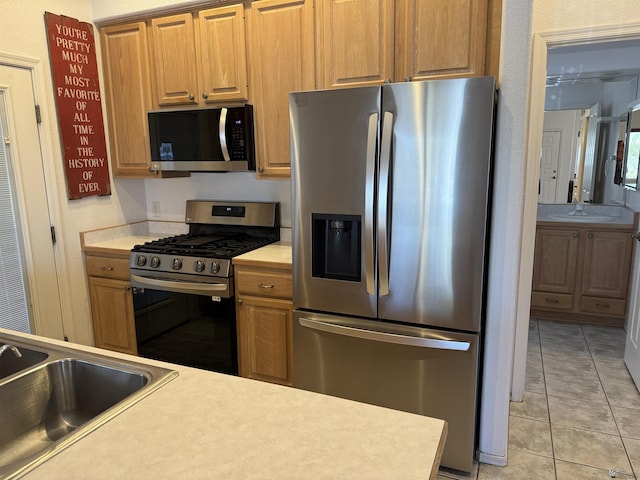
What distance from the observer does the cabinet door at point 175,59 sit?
2.83 metres

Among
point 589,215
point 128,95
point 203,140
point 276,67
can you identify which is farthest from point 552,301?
point 128,95

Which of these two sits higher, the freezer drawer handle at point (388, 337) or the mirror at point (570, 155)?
the mirror at point (570, 155)

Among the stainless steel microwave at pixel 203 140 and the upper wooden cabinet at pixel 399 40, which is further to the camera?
the stainless steel microwave at pixel 203 140

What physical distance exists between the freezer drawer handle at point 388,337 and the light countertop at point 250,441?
3.21ft

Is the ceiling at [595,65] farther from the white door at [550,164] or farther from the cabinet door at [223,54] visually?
the cabinet door at [223,54]

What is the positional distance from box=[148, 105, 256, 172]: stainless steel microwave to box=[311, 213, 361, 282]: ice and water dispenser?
0.80m

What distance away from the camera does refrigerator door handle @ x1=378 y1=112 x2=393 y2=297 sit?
6.33 ft

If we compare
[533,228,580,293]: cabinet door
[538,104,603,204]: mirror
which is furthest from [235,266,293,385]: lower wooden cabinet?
[538,104,603,204]: mirror

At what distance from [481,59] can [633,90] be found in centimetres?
271

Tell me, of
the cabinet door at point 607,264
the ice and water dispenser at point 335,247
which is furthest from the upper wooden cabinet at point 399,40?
the cabinet door at point 607,264

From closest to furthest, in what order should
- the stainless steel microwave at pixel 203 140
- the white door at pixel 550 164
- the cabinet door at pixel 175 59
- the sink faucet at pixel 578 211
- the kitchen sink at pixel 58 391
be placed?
the kitchen sink at pixel 58 391 < the stainless steel microwave at pixel 203 140 < the cabinet door at pixel 175 59 < the sink faucet at pixel 578 211 < the white door at pixel 550 164

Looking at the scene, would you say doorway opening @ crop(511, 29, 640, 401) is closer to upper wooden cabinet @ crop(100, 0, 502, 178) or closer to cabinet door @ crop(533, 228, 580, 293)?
upper wooden cabinet @ crop(100, 0, 502, 178)

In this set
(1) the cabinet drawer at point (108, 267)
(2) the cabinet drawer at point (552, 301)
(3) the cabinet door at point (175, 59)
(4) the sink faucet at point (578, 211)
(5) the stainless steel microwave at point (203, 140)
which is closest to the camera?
(5) the stainless steel microwave at point (203, 140)

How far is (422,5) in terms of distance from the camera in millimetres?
2191
